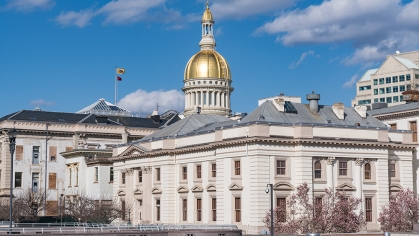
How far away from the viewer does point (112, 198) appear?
98.5 m

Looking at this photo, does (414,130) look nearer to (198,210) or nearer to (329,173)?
(329,173)

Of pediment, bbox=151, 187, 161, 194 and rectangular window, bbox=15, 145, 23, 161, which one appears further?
rectangular window, bbox=15, 145, 23, 161

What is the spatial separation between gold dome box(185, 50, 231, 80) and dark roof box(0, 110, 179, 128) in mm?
10926

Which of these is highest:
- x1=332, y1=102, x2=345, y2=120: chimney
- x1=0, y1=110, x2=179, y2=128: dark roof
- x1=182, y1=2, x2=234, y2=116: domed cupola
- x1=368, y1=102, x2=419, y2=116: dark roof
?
x1=182, y1=2, x2=234, y2=116: domed cupola

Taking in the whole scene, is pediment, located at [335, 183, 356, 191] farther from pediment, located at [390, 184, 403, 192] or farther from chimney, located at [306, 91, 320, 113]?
chimney, located at [306, 91, 320, 113]

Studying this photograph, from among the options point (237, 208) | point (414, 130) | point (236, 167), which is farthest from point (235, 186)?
point (414, 130)

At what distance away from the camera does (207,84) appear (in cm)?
11781

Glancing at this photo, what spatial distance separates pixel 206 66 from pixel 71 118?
816 inches

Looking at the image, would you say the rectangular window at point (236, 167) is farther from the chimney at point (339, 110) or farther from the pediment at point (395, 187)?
the pediment at point (395, 187)

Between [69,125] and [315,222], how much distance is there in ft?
182

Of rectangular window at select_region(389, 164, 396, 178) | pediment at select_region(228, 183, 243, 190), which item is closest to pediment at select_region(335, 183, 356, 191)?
rectangular window at select_region(389, 164, 396, 178)

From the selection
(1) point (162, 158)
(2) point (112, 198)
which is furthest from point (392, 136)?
(2) point (112, 198)

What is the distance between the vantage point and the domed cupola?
4641 inches

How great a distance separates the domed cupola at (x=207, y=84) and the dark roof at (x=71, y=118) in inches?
345
